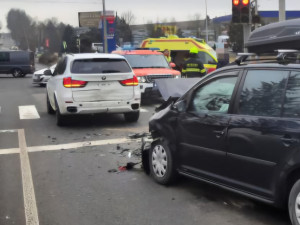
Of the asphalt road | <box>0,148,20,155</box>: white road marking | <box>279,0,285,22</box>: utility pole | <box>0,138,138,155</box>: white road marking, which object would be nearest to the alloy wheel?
the asphalt road

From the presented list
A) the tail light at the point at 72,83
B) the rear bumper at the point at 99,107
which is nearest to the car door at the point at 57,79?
the tail light at the point at 72,83

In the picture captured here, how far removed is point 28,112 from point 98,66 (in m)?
4.28

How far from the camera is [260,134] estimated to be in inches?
158

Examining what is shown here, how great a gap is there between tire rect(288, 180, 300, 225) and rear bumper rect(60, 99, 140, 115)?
6.32m

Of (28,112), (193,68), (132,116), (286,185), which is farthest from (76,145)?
(193,68)

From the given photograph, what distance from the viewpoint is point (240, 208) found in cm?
458

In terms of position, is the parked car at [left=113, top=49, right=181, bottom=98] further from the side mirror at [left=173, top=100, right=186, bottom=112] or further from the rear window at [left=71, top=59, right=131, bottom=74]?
the side mirror at [left=173, top=100, right=186, bottom=112]

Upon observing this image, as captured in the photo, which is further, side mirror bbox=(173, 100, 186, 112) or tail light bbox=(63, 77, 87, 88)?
tail light bbox=(63, 77, 87, 88)

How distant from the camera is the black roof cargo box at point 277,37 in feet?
18.1

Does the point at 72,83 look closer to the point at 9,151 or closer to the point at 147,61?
the point at 9,151

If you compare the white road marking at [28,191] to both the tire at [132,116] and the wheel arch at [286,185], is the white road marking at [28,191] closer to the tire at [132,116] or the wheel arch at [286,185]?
the wheel arch at [286,185]

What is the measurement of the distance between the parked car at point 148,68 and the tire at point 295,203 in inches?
397

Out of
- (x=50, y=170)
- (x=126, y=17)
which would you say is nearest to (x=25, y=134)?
(x=50, y=170)

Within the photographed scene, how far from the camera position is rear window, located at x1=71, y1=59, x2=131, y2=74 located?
376 inches
